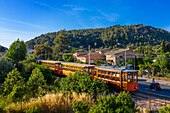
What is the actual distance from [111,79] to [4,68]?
13531 millimetres

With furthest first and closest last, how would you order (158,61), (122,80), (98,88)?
(158,61), (122,80), (98,88)

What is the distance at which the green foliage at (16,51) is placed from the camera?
89.8 ft

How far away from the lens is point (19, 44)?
93.5 ft

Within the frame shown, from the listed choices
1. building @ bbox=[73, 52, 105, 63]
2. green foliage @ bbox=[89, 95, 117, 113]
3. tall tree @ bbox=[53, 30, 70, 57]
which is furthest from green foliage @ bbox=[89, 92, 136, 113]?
tall tree @ bbox=[53, 30, 70, 57]

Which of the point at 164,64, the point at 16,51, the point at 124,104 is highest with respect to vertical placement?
the point at 16,51

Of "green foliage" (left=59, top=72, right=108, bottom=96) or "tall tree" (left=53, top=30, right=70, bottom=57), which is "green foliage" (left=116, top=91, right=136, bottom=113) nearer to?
"green foliage" (left=59, top=72, right=108, bottom=96)

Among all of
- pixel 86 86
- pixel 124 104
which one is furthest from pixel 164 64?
pixel 124 104

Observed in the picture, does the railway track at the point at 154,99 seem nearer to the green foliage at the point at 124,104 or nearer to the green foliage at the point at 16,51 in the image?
Answer: the green foliage at the point at 124,104

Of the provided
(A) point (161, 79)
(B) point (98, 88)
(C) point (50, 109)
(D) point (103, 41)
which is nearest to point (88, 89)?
(B) point (98, 88)

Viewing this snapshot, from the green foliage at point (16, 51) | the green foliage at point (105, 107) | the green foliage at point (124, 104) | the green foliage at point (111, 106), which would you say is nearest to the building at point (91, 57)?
the green foliage at point (16, 51)

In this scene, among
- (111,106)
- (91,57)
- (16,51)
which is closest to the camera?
(111,106)

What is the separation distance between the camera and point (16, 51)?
2780 centimetres

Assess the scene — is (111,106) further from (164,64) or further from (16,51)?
(16,51)

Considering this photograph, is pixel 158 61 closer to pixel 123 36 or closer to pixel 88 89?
pixel 88 89
